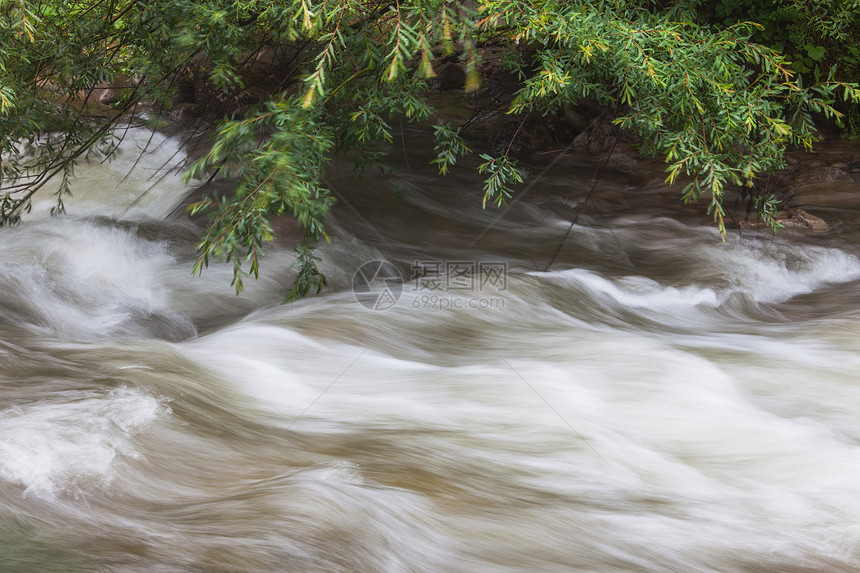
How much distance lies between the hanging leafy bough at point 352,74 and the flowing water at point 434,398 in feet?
2.08

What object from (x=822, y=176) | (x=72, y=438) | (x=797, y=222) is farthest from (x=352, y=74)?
(x=822, y=176)

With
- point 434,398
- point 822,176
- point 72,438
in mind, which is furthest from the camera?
point 822,176

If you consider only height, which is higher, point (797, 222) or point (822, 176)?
point (822, 176)

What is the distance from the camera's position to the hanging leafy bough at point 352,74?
3109mm

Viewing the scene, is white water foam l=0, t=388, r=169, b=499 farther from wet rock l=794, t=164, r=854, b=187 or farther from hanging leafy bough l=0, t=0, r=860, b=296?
wet rock l=794, t=164, r=854, b=187

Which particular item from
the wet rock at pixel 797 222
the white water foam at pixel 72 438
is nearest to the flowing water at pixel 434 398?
the white water foam at pixel 72 438

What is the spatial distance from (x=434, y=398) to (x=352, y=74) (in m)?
1.82

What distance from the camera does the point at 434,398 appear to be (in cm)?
303

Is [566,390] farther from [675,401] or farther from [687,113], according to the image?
[687,113]

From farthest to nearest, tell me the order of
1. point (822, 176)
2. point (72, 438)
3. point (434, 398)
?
1. point (822, 176)
2. point (434, 398)
3. point (72, 438)

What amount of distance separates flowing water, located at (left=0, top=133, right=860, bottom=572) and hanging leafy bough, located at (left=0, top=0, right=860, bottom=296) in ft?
2.08

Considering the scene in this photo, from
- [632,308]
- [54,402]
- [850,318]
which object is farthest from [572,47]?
[54,402]

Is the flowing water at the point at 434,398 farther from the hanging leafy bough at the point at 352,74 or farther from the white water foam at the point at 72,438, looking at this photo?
the hanging leafy bough at the point at 352,74

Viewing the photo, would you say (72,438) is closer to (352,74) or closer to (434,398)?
(434,398)
